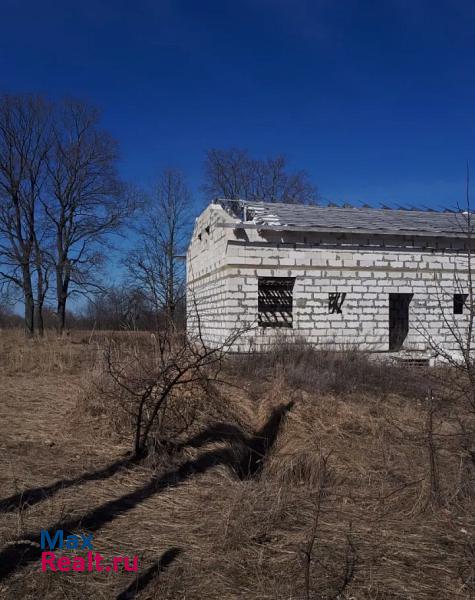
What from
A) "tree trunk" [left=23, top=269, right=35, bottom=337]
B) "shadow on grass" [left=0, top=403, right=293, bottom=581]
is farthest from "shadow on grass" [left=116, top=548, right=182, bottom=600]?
"tree trunk" [left=23, top=269, right=35, bottom=337]

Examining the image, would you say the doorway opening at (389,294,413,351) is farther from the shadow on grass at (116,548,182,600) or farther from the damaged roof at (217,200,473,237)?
the shadow on grass at (116,548,182,600)

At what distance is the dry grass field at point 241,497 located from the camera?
12.0ft

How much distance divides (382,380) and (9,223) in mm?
25683

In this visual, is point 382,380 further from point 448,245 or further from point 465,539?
point 465,539

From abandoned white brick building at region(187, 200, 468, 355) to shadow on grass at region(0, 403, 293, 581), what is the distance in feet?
18.8

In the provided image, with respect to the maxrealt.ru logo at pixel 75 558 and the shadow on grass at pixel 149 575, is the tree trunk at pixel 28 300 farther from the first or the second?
the shadow on grass at pixel 149 575

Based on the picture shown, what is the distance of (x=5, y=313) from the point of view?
50.9 m

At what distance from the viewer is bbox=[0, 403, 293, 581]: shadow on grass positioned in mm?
3777

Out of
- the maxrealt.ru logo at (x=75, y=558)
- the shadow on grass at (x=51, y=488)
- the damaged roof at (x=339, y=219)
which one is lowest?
the maxrealt.ru logo at (x=75, y=558)

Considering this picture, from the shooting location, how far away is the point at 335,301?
615 inches

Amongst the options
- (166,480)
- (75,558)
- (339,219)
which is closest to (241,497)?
(166,480)

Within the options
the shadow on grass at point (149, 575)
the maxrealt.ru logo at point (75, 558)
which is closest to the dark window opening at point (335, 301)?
the shadow on grass at point (149, 575)

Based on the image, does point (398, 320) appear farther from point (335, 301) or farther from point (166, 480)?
point (166, 480)

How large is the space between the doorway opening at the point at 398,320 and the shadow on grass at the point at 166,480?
852cm
